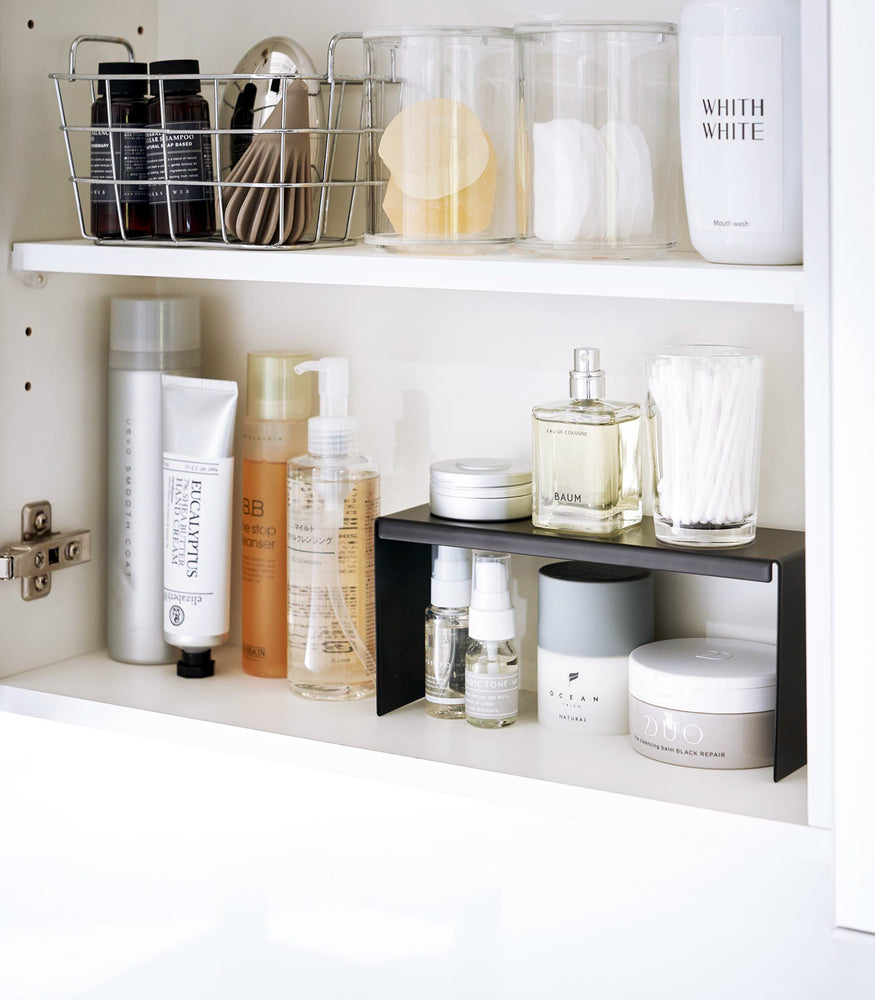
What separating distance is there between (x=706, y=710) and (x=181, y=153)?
1.30ft

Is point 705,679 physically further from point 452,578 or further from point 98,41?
point 98,41

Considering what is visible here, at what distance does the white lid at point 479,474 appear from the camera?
704mm

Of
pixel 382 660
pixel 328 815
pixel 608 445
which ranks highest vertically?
pixel 608 445

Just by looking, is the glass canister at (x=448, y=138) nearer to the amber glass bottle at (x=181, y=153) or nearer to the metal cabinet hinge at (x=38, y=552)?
the amber glass bottle at (x=181, y=153)

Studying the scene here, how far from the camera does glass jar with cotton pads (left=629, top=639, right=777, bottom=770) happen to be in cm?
65

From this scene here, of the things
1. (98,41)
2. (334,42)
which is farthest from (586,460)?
(98,41)

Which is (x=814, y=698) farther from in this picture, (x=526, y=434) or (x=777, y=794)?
(x=526, y=434)

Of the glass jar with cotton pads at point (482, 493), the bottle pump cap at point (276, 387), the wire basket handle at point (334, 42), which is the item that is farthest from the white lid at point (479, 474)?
the wire basket handle at point (334, 42)

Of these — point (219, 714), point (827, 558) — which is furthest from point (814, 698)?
point (219, 714)

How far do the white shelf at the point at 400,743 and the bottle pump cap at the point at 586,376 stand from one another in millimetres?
179

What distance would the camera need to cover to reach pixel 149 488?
0.82 m

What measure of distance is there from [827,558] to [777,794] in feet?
0.46

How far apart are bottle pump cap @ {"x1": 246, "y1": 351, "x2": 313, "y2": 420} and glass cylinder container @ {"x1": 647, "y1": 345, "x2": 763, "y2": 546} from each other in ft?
0.72

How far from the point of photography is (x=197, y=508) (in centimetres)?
79
